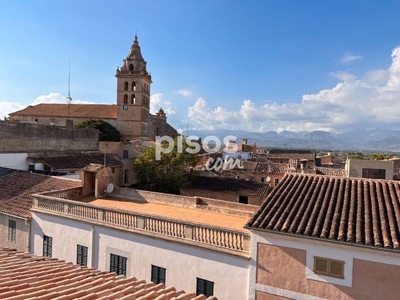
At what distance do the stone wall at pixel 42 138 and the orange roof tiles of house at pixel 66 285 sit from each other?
90.0ft

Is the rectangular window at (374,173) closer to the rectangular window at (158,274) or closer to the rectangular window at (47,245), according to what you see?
the rectangular window at (158,274)

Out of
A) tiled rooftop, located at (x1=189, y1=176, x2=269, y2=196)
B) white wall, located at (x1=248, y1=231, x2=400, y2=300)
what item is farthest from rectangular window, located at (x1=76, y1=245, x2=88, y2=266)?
tiled rooftop, located at (x1=189, y1=176, x2=269, y2=196)

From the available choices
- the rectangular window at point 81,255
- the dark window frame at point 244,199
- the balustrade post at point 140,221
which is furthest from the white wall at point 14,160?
the balustrade post at point 140,221

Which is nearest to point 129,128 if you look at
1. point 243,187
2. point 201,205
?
point 243,187

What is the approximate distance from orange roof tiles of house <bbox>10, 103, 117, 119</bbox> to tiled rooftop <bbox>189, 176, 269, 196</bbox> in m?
35.9

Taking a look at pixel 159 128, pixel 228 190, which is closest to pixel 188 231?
pixel 228 190

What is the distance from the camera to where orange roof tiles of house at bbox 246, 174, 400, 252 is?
8.77 metres

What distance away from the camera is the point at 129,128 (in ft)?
204

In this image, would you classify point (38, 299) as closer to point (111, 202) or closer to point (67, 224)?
point (67, 224)

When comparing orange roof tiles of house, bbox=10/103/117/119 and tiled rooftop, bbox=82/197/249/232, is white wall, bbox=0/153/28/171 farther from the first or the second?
orange roof tiles of house, bbox=10/103/117/119

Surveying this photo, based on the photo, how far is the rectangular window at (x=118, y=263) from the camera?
13118 mm

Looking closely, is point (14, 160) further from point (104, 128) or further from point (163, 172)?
point (104, 128)

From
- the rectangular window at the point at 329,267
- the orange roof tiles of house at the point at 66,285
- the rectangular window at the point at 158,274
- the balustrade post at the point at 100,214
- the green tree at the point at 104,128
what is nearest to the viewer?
the orange roof tiles of house at the point at 66,285

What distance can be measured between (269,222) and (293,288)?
2018mm
